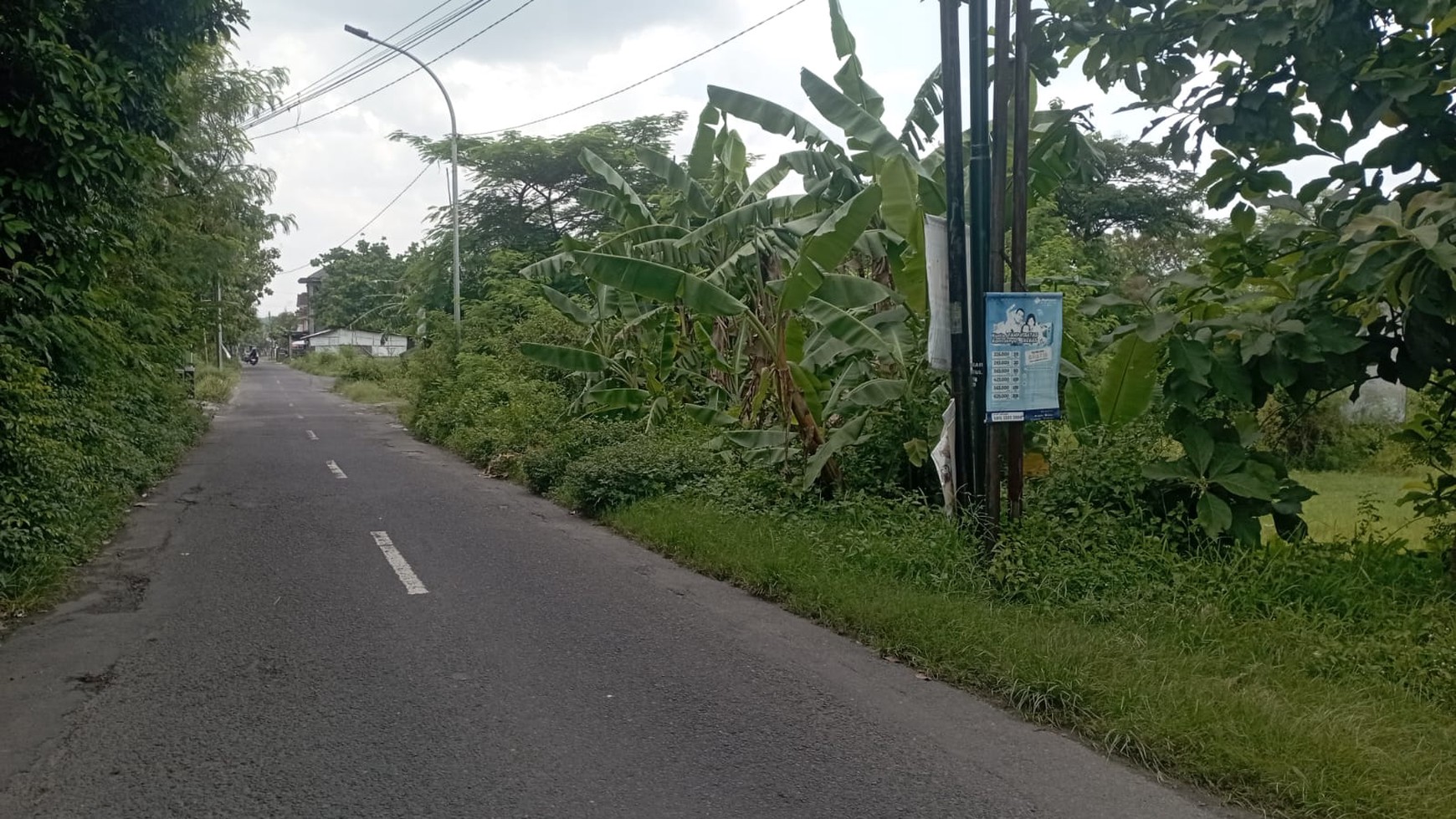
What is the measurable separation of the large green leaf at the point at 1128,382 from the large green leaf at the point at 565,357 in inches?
275

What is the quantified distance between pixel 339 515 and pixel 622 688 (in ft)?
22.0

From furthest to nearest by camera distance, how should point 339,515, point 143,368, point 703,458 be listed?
point 143,368 → point 703,458 → point 339,515

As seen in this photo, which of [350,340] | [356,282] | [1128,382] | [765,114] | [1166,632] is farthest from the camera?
[350,340]

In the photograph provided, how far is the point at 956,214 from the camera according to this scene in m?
7.33

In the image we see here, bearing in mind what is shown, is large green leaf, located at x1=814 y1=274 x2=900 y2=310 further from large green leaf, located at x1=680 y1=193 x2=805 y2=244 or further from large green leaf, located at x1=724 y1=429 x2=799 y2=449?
large green leaf, located at x1=724 y1=429 x2=799 y2=449

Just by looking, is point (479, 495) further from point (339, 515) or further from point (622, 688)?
point (622, 688)

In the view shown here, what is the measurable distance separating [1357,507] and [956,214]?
4652 mm

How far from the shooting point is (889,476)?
9.56 meters

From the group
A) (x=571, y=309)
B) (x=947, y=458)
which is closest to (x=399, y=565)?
(x=947, y=458)

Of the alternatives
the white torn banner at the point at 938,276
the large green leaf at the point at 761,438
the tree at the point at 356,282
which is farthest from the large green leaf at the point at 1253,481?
the tree at the point at 356,282

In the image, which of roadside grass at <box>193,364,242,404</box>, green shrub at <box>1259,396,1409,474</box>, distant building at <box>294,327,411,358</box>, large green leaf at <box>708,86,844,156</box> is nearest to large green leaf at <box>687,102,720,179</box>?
large green leaf at <box>708,86,844,156</box>

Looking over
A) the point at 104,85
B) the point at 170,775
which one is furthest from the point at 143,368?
the point at 170,775

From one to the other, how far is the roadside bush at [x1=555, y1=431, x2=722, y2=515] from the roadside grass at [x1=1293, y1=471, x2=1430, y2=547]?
19.7 feet

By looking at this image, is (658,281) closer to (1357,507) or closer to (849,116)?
(849,116)
